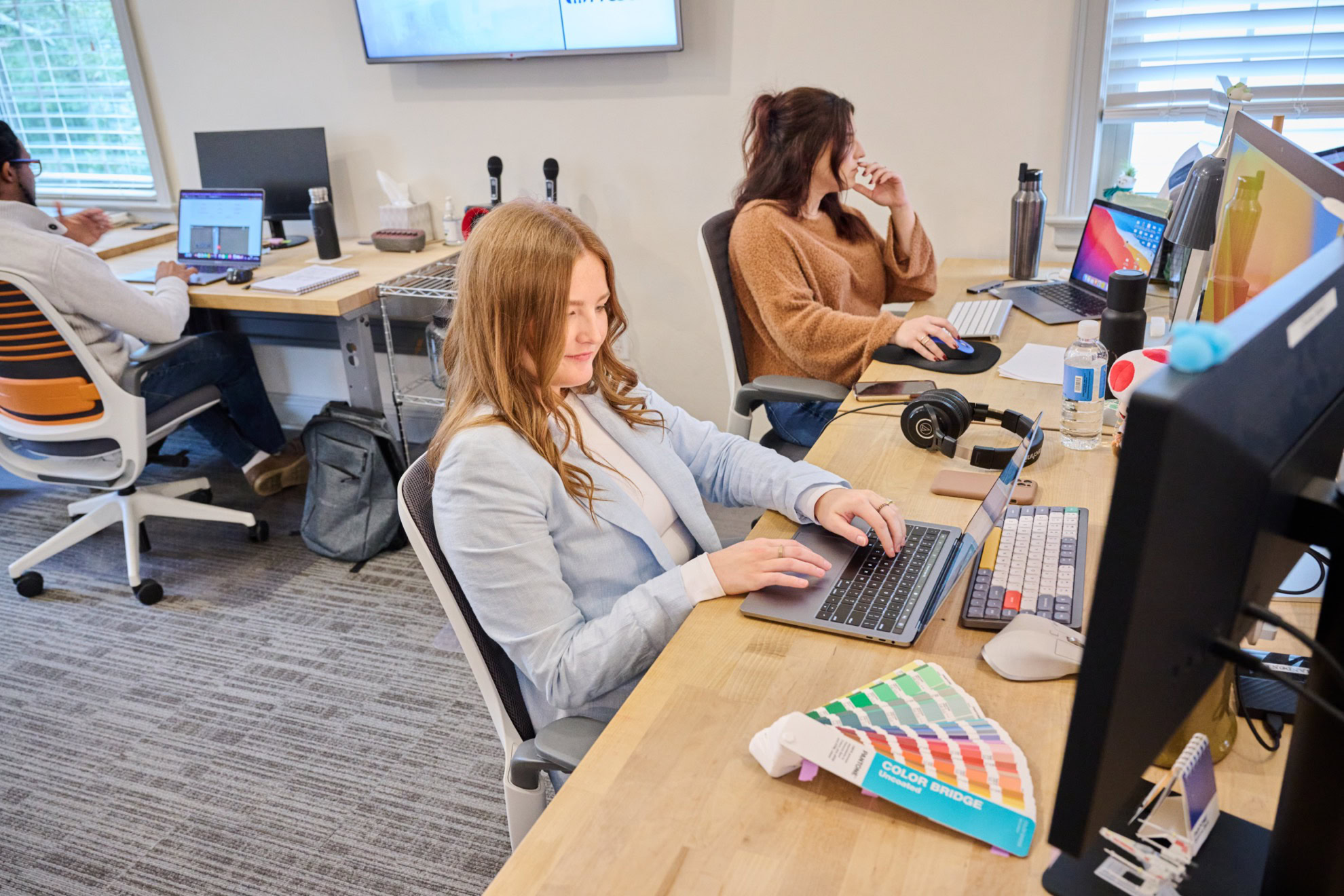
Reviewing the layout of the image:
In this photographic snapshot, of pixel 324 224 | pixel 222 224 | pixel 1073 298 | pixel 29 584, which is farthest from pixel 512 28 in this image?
pixel 29 584

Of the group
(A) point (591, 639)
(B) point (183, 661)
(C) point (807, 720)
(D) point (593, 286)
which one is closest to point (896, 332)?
(D) point (593, 286)

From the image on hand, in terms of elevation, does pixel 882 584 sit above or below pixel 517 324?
below

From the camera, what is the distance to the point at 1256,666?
56 centimetres

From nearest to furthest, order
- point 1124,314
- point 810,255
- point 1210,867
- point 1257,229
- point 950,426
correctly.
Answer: point 1210,867 → point 1257,229 → point 950,426 → point 1124,314 → point 810,255

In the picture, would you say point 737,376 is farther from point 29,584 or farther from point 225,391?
point 29,584

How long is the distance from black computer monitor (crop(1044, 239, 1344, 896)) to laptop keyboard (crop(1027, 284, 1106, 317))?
1641mm

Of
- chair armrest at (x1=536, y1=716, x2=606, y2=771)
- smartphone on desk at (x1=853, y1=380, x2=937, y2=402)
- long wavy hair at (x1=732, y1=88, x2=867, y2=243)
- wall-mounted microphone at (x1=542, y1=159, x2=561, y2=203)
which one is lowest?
chair armrest at (x1=536, y1=716, x2=606, y2=771)

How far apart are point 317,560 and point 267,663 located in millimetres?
523

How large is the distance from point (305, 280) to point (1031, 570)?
236 cm

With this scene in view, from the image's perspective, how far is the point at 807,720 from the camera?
87cm

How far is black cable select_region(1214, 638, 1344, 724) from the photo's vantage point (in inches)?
22.0

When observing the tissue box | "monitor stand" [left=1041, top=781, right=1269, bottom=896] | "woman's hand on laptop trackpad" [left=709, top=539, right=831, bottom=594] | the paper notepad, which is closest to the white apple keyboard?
"woman's hand on laptop trackpad" [left=709, top=539, right=831, bottom=594]

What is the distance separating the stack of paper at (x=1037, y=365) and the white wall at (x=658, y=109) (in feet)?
3.11

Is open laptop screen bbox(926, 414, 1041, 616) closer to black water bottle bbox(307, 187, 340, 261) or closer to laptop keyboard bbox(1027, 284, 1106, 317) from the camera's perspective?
laptop keyboard bbox(1027, 284, 1106, 317)
